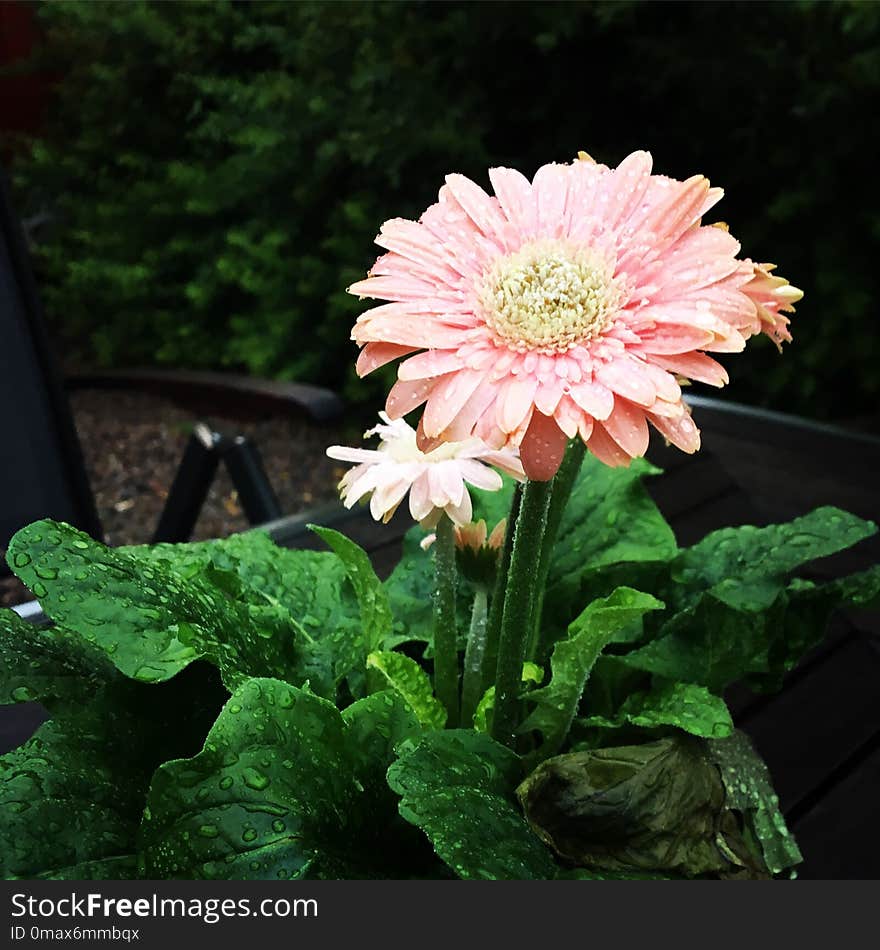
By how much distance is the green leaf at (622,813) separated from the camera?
0.56 meters

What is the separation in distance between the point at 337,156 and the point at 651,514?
2247mm

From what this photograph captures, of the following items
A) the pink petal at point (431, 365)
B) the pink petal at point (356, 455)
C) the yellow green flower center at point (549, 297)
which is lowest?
the pink petal at point (356, 455)

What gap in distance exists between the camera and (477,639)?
652 millimetres

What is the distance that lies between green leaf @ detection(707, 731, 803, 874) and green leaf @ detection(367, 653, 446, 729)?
0.58ft

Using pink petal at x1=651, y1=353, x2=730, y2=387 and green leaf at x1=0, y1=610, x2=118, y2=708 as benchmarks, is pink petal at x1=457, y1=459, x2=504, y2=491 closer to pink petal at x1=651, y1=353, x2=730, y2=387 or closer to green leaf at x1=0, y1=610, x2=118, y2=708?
pink petal at x1=651, y1=353, x2=730, y2=387

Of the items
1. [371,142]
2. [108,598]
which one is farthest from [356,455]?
[371,142]

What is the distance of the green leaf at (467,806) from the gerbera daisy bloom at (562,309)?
0.17m

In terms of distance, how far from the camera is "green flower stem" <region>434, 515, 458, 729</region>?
2.02ft

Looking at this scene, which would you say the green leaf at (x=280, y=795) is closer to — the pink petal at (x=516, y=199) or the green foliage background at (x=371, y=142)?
the pink petal at (x=516, y=199)

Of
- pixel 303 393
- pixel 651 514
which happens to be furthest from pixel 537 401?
pixel 303 393

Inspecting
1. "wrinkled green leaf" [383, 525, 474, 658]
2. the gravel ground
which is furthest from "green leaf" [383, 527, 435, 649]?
the gravel ground

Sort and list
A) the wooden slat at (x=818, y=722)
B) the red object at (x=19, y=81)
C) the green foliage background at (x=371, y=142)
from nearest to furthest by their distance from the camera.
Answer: the wooden slat at (x=818, y=722), the green foliage background at (x=371, y=142), the red object at (x=19, y=81)

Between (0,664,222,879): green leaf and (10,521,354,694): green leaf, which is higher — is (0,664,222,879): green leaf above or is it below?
below

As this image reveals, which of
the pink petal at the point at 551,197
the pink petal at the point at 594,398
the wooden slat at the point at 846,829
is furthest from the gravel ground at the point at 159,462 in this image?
the pink petal at the point at 594,398
